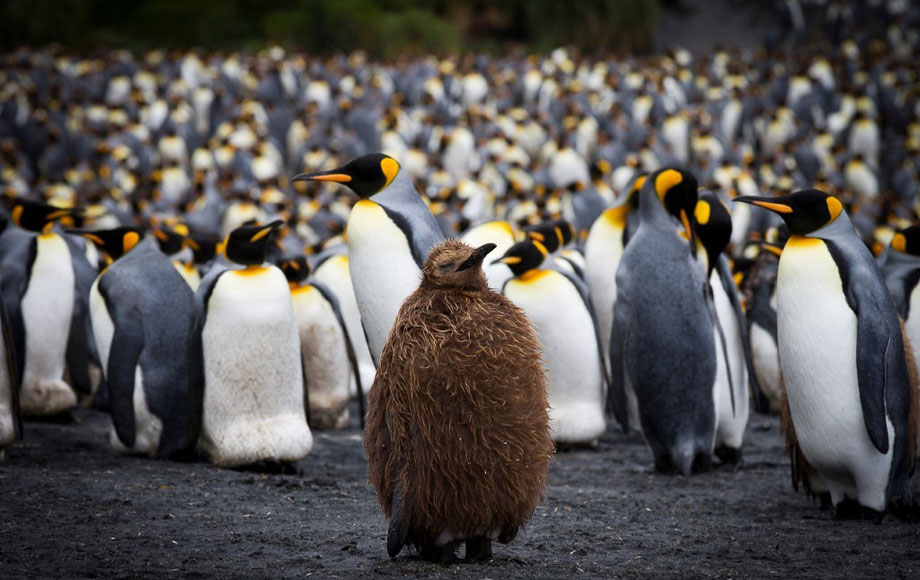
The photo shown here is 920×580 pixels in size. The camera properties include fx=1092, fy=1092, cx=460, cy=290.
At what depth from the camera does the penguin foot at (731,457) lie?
19.7 ft

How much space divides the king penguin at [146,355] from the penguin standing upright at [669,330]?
91.6 inches

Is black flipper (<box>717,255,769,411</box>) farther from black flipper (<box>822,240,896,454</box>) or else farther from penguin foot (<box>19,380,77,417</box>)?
penguin foot (<box>19,380,77,417</box>)

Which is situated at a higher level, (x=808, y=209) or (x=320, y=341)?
(x=808, y=209)

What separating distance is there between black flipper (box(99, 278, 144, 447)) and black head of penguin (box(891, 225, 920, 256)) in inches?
161

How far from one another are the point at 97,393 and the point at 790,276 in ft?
18.0

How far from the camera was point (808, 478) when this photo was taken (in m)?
5.00

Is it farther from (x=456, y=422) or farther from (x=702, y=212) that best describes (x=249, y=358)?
(x=702, y=212)

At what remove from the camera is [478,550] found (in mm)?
3654

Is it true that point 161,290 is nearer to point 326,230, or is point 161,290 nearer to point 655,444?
point 655,444

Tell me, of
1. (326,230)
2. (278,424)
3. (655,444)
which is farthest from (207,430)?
(326,230)

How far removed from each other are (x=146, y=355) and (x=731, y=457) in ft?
10.6

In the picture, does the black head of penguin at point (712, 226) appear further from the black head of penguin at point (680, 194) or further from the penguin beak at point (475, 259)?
the penguin beak at point (475, 259)

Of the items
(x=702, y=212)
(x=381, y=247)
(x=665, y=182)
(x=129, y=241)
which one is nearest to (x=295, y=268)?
(x=129, y=241)

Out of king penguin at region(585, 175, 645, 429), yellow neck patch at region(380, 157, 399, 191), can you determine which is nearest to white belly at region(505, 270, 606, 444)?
king penguin at region(585, 175, 645, 429)
